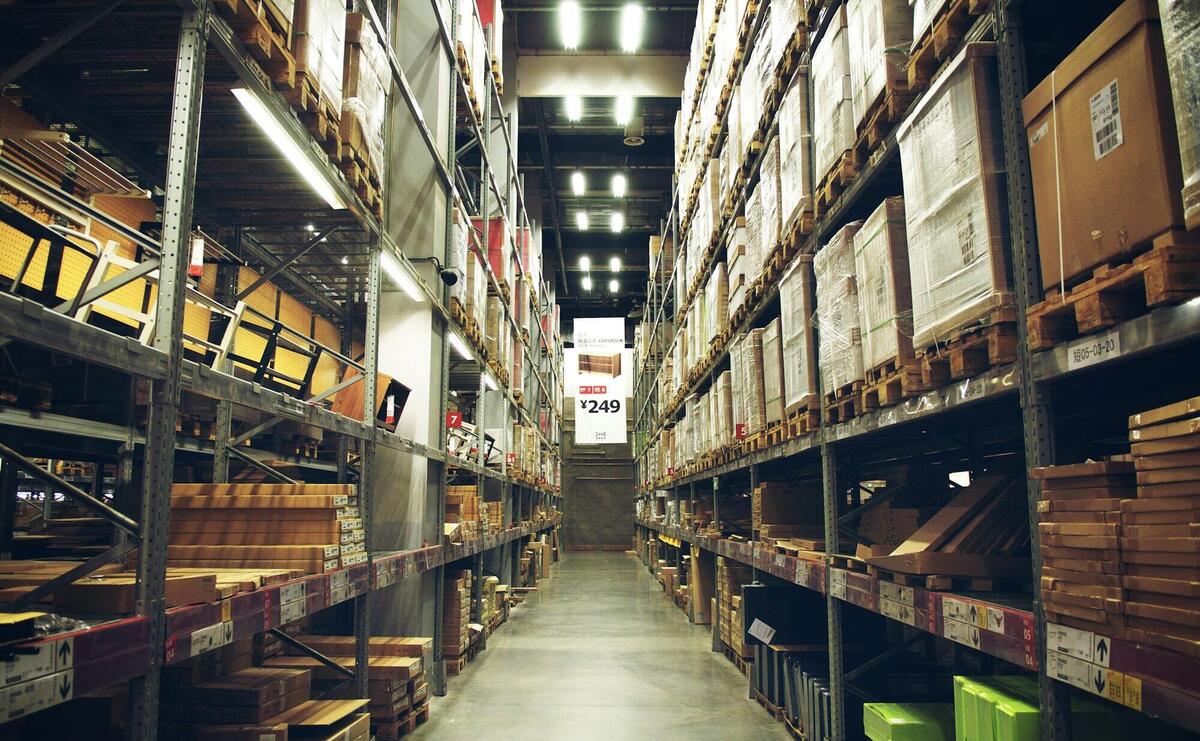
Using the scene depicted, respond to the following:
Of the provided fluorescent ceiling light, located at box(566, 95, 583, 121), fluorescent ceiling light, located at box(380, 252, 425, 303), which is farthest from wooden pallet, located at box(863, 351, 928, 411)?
fluorescent ceiling light, located at box(566, 95, 583, 121)

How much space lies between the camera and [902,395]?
142 inches

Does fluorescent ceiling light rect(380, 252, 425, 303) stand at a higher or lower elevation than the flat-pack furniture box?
higher

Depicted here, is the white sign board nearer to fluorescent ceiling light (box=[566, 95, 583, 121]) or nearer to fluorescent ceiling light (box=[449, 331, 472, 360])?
fluorescent ceiling light (box=[566, 95, 583, 121])

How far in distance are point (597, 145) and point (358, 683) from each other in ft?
56.0

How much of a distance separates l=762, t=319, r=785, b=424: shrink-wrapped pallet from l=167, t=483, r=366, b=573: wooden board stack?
3.20 meters

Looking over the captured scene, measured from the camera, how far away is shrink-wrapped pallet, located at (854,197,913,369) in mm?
3646

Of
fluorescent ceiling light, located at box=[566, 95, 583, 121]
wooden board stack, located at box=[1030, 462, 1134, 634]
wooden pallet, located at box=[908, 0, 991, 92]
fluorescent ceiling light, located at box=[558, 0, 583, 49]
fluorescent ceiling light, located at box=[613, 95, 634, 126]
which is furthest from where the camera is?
fluorescent ceiling light, located at box=[566, 95, 583, 121]

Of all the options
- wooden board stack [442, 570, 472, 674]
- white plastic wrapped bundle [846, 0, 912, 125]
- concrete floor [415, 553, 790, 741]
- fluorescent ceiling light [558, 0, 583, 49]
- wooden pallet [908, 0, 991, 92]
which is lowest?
concrete floor [415, 553, 790, 741]

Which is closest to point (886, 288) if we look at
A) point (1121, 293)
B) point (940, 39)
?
point (940, 39)

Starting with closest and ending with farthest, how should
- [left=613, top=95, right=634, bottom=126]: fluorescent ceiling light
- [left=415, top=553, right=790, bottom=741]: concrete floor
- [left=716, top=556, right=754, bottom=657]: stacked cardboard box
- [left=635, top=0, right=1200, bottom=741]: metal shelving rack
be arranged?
[left=635, top=0, right=1200, bottom=741]: metal shelving rack, [left=415, top=553, right=790, bottom=741]: concrete floor, [left=716, top=556, right=754, bottom=657]: stacked cardboard box, [left=613, top=95, right=634, bottom=126]: fluorescent ceiling light

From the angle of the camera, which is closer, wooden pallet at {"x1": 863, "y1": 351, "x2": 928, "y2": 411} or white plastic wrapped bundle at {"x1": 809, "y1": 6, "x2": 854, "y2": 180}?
wooden pallet at {"x1": 863, "y1": 351, "x2": 928, "y2": 411}

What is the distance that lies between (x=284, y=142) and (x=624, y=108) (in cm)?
1359

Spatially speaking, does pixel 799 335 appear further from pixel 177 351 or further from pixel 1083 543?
pixel 177 351

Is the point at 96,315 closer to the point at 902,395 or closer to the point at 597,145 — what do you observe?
the point at 902,395
